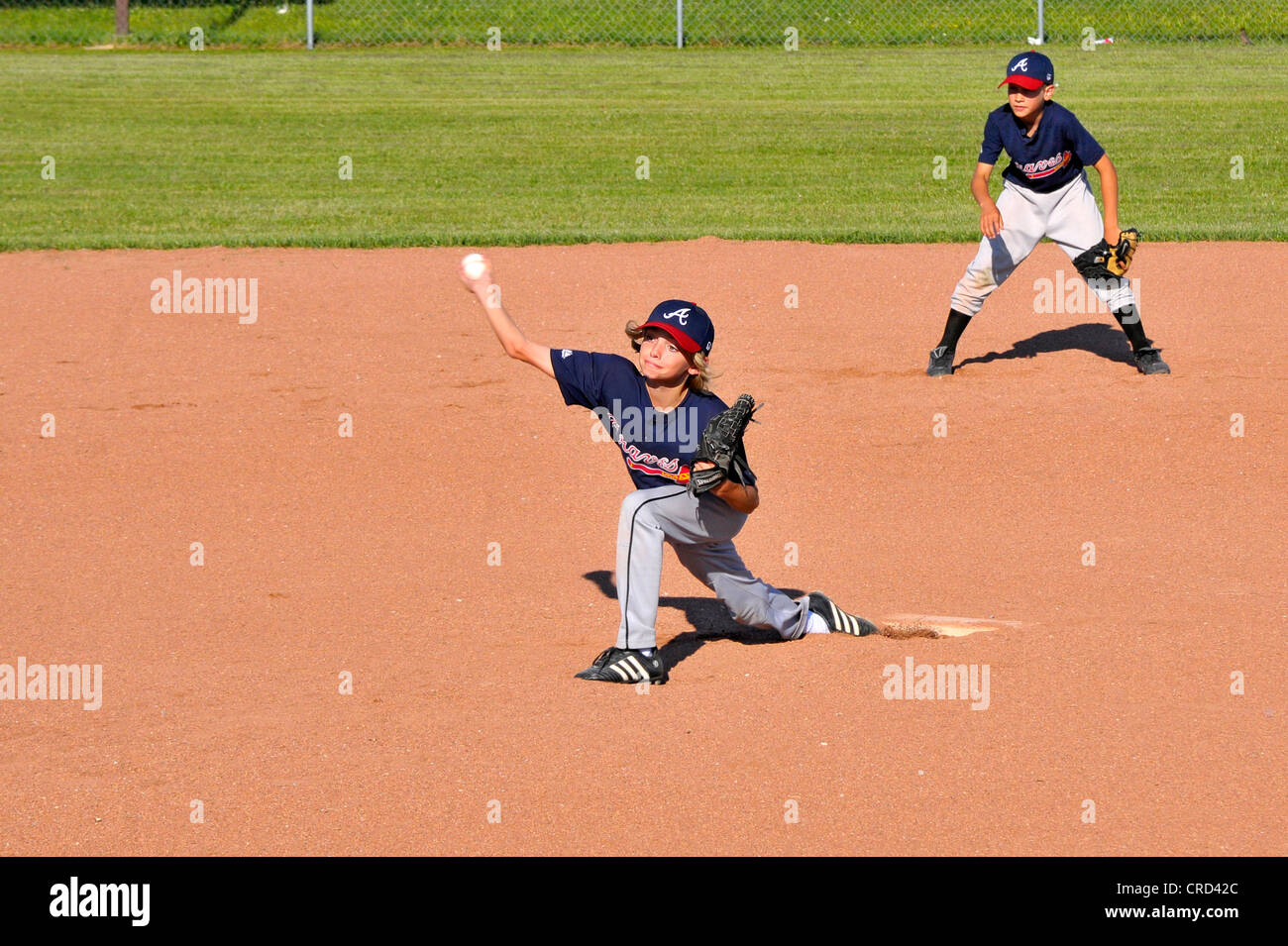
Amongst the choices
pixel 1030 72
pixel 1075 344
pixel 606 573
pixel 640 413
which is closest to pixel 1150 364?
pixel 1075 344

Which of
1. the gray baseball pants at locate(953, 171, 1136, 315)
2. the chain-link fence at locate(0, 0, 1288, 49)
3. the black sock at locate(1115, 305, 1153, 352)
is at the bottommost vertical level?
the black sock at locate(1115, 305, 1153, 352)

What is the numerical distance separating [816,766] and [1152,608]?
2.12 metres

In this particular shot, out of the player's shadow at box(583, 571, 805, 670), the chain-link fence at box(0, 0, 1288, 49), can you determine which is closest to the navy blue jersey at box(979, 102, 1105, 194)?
the player's shadow at box(583, 571, 805, 670)

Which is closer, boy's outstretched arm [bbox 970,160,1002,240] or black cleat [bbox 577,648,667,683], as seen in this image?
black cleat [bbox 577,648,667,683]

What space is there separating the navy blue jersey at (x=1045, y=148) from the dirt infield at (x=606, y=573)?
124cm

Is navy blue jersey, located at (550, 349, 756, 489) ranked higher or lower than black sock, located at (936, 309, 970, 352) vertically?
lower

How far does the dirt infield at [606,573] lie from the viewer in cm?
503

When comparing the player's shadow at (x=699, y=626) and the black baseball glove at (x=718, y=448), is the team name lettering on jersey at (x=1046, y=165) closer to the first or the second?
the player's shadow at (x=699, y=626)

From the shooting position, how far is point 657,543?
5957 mm

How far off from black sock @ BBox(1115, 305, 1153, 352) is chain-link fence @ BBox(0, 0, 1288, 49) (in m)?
15.4

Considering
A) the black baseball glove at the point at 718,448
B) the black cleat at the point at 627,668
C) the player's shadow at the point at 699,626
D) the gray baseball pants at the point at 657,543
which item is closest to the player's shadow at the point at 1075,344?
the player's shadow at the point at 699,626

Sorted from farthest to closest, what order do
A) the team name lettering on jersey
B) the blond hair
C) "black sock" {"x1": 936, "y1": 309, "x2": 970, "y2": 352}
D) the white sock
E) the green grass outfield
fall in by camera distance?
1. the green grass outfield
2. "black sock" {"x1": 936, "y1": 309, "x2": 970, "y2": 352}
3. the team name lettering on jersey
4. the white sock
5. the blond hair

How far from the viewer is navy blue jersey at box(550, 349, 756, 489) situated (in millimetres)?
6004

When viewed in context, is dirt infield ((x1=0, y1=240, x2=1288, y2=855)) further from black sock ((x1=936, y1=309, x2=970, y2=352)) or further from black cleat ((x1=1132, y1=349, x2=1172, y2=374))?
black sock ((x1=936, y1=309, x2=970, y2=352))
